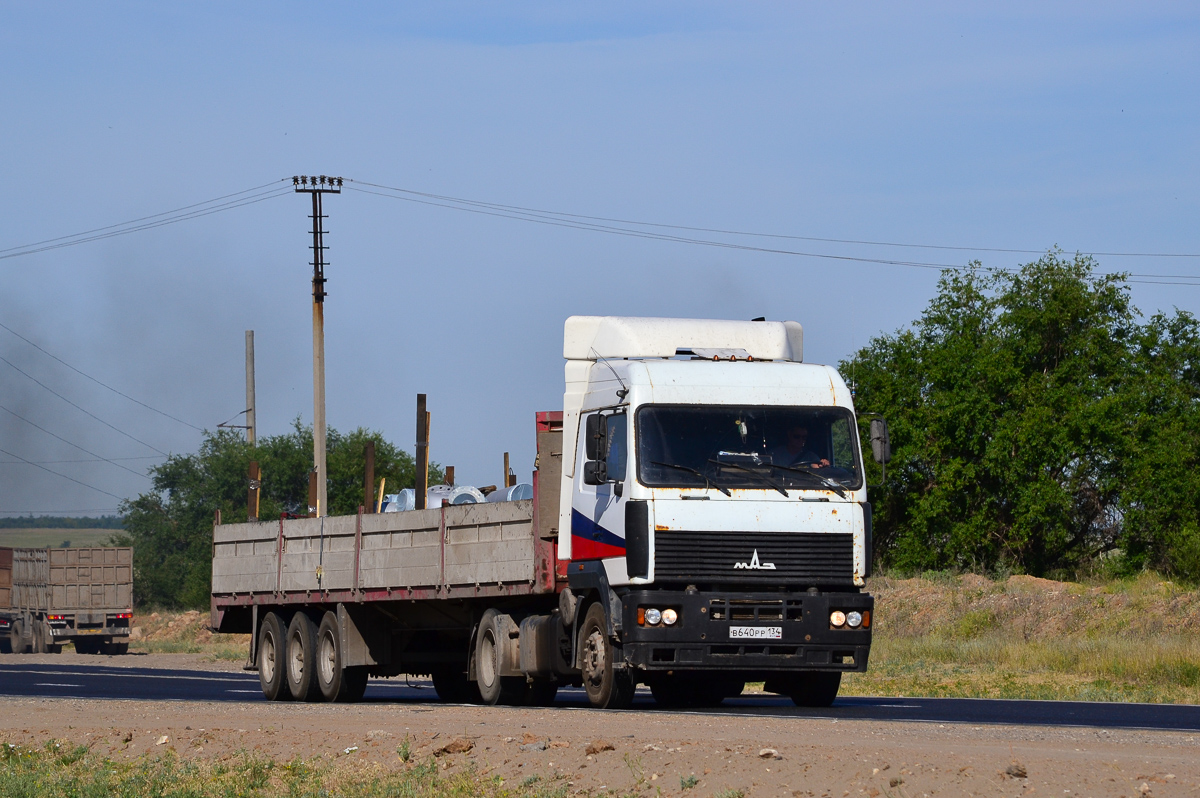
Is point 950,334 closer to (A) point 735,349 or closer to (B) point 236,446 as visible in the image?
(A) point 735,349

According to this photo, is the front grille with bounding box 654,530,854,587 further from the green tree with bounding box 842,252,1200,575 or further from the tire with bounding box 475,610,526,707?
the green tree with bounding box 842,252,1200,575

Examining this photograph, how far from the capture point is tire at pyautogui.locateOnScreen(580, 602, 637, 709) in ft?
51.8

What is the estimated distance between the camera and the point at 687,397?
15.5 meters

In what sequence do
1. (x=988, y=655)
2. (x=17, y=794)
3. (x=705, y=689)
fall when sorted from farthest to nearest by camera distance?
(x=988, y=655)
(x=705, y=689)
(x=17, y=794)

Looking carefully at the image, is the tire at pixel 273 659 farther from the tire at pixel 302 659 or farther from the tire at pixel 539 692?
the tire at pixel 539 692

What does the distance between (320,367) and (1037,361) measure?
2280 cm

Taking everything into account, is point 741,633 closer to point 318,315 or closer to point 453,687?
point 453,687

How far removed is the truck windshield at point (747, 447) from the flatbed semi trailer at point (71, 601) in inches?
Result: 1389

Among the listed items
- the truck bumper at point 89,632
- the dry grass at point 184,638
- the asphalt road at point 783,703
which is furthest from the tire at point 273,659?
the truck bumper at point 89,632

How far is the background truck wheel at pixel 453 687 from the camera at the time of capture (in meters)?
21.0

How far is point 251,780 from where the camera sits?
1154cm

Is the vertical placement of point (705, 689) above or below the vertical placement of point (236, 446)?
below

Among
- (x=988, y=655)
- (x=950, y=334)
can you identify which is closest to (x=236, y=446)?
(x=950, y=334)

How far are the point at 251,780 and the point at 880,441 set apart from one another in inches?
270
